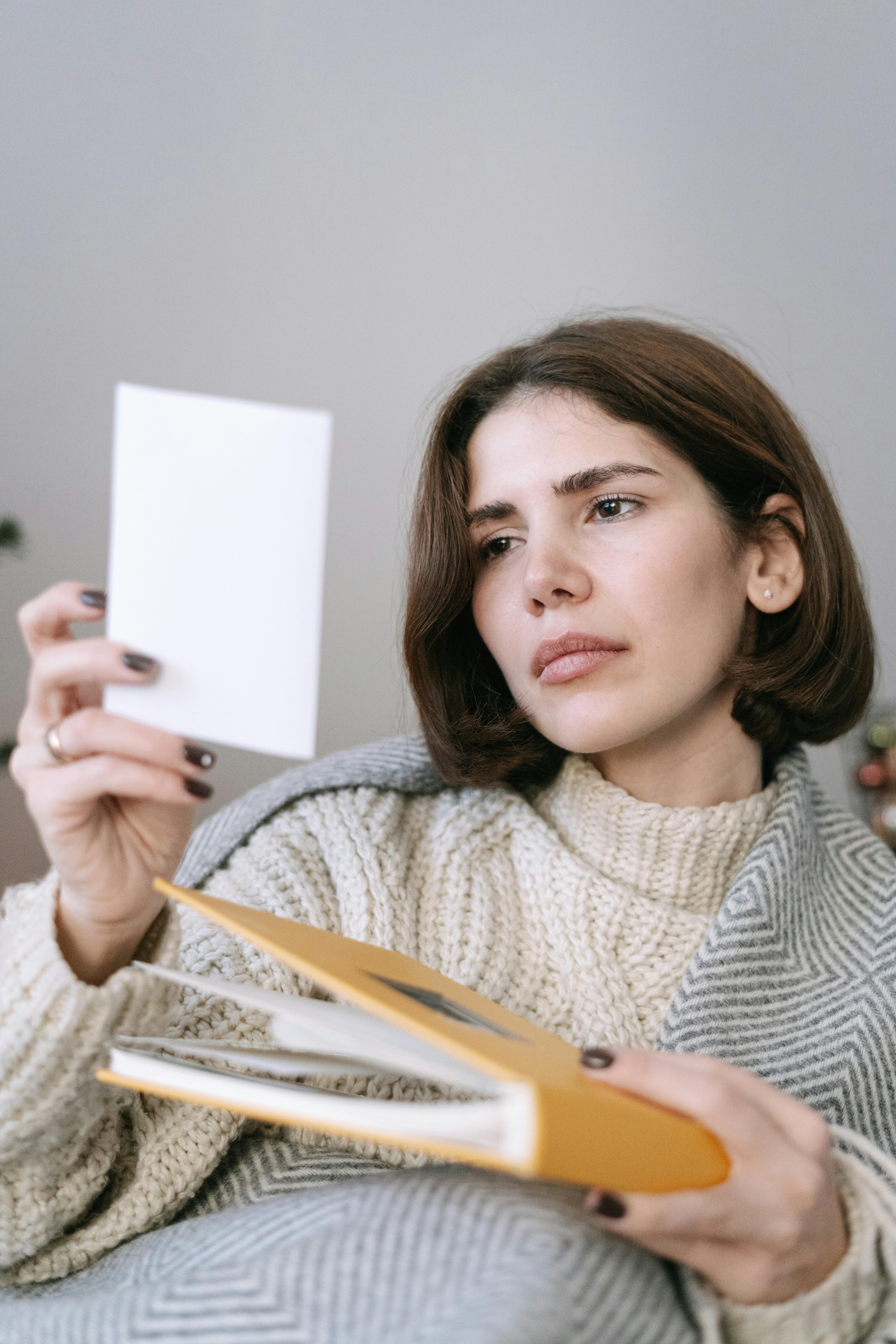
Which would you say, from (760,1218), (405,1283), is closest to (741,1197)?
(760,1218)

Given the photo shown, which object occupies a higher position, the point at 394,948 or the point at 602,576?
the point at 602,576

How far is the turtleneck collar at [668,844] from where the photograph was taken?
43.4 inches

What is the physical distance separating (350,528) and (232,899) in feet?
4.49

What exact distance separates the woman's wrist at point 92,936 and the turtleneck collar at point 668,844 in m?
0.50

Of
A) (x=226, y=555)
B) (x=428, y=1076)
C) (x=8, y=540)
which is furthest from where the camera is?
(x=8, y=540)

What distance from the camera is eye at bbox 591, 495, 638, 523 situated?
1069 mm

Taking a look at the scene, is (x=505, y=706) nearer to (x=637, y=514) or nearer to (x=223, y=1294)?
(x=637, y=514)

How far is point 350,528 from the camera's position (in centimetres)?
226

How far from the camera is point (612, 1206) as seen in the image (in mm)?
575

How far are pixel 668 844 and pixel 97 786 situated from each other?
24.5 inches

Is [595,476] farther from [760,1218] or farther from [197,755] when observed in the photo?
[760,1218]

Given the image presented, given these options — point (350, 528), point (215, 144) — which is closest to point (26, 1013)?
point (350, 528)

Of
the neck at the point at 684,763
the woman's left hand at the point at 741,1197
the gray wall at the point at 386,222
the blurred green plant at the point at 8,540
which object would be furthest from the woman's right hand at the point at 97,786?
the gray wall at the point at 386,222

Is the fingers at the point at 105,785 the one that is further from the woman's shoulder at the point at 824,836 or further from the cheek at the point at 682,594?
the woman's shoulder at the point at 824,836
